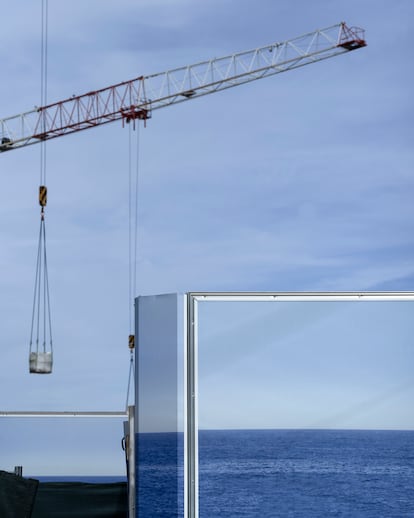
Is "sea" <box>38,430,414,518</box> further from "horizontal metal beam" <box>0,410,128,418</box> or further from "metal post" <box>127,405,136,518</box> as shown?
"horizontal metal beam" <box>0,410,128,418</box>

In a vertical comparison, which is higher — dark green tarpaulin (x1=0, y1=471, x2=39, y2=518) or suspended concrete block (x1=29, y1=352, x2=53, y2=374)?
suspended concrete block (x1=29, y1=352, x2=53, y2=374)

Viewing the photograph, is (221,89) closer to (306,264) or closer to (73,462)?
(306,264)

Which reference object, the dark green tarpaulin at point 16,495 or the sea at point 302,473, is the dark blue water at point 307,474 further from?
the dark green tarpaulin at point 16,495

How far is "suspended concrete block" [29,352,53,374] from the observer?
2277 centimetres

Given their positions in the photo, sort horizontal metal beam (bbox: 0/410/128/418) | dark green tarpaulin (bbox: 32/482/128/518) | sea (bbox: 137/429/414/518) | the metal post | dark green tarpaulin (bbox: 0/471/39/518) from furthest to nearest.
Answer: horizontal metal beam (bbox: 0/410/128/418) → dark green tarpaulin (bbox: 32/482/128/518) → dark green tarpaulin (bbox: 0/471/39/518) → the metal post → sea (bbox: 137/429/414/518)

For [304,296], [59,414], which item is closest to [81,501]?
[59,414]

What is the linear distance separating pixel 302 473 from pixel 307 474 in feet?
0.09

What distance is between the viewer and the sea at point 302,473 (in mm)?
4961

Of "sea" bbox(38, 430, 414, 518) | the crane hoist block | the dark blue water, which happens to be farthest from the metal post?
the crane hoist block

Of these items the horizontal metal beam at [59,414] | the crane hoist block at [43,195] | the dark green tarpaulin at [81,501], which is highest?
the crane hoist block at [43,195]

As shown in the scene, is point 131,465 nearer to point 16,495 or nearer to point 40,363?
point 16,495

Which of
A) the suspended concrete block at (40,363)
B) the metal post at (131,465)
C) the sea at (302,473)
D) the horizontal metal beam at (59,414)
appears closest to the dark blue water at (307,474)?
the sea at (302,473)

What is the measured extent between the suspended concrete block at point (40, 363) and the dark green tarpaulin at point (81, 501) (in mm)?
16040

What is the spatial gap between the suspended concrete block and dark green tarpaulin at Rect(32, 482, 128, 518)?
16.0m
